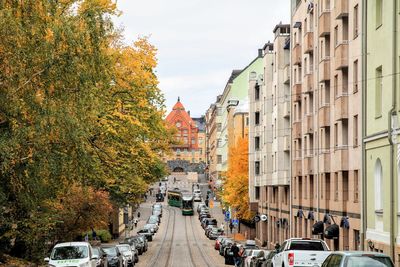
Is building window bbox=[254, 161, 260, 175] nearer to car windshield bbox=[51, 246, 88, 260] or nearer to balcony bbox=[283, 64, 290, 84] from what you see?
balcony bbox=[283, 64, 290, 84]

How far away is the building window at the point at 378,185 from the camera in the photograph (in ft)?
109

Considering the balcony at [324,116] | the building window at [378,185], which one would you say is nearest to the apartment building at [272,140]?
the balcony at [324,116]

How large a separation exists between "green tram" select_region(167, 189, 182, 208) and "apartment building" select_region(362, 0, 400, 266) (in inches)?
3974

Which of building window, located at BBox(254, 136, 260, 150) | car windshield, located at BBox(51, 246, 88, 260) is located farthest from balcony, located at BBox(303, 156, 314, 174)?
building window, located at BBox(254, 136, 260, 150)

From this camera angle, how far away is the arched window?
33094mm

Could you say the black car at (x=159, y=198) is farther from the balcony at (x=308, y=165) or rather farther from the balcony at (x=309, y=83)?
the balcony at (x=309, y=83)

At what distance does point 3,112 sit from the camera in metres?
23.6

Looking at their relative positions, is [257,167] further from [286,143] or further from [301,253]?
[301,253]

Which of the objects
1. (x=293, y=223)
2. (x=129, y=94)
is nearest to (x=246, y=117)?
(x=293, y=223)

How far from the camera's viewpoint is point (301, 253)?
89.7 feet

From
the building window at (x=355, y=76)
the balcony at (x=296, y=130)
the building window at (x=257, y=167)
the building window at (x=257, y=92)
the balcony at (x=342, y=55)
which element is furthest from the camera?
the building window at (x=257, y=92)

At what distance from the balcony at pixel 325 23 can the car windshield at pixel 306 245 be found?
17.3 metres

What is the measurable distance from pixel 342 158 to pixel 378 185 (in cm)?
705

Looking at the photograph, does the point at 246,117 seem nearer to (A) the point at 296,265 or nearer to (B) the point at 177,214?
(B) the point at 177,214
